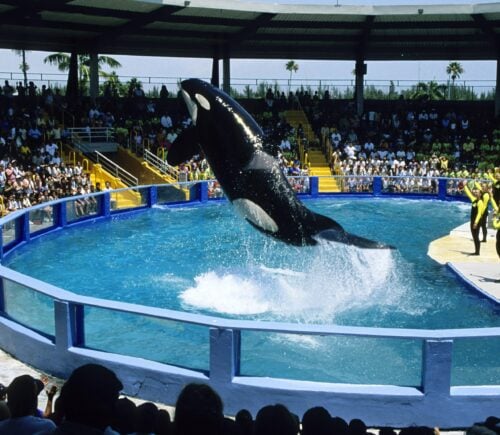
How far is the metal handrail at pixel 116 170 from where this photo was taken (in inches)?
856

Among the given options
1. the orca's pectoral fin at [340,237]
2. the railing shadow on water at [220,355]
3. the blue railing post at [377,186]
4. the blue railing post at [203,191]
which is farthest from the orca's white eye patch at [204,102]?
the blue railing post at [377,186]

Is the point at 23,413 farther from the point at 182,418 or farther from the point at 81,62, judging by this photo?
the point at 81,62

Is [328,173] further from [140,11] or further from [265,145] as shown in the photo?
[265,145]

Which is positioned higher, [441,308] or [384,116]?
[384,116]

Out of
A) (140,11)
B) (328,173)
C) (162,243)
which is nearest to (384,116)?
(328,173)

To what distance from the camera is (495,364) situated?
17.7ft

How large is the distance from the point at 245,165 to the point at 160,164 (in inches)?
556

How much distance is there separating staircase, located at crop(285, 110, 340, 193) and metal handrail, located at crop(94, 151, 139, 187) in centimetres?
583

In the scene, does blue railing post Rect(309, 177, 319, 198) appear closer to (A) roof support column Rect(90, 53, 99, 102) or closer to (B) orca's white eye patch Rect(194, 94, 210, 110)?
(A) roof support column Rect(90, 53, 99, 102)

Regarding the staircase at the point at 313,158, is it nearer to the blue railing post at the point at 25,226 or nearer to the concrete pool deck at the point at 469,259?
the concrete pool deck at the point at 469,259

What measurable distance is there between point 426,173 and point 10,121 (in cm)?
1372

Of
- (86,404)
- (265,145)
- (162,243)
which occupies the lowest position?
(162,243)

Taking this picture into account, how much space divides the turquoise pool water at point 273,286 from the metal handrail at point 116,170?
184 inches

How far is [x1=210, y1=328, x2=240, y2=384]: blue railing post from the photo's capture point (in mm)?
5215
